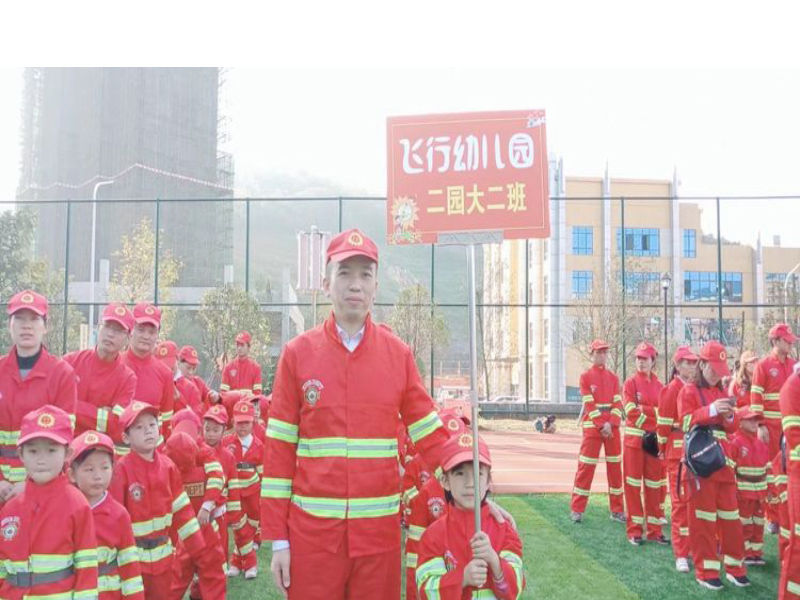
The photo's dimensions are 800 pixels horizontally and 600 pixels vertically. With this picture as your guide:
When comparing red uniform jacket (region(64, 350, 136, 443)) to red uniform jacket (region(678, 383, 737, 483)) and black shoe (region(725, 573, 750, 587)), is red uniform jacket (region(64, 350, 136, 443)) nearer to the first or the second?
red uniform jacket (region(678, 383, 737, 483))

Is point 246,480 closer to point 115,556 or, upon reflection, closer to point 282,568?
point 115,556

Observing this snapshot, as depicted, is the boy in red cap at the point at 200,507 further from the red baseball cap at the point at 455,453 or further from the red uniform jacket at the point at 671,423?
the red uniform jacket at the point at 671,423

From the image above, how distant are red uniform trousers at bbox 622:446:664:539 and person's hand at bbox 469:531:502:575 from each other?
18.7 feet

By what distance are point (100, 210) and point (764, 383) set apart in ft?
178

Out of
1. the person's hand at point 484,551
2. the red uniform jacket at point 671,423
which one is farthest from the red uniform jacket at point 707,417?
the person's hand at point 484,551

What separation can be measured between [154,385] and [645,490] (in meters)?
5.79

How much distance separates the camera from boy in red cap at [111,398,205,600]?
4.70 metres

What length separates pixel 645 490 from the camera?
8.38m

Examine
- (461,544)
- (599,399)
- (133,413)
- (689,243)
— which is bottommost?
(461,544)

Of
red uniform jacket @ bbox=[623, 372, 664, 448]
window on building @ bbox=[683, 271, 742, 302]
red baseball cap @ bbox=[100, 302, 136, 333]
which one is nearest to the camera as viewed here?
red baseball cap @ bbox=[100, 302, 136, 333]

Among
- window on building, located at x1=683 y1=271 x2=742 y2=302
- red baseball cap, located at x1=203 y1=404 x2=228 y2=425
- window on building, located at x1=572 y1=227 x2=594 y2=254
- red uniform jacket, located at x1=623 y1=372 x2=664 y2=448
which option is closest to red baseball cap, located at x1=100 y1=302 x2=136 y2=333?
red baseball cap, located at x1=203 y1=404 x2=228 y2=425

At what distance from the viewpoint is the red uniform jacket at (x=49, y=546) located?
3.72 metres

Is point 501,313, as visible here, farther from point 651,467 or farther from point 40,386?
point 40,386

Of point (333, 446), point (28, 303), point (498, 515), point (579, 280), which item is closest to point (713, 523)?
point (498, 515)
